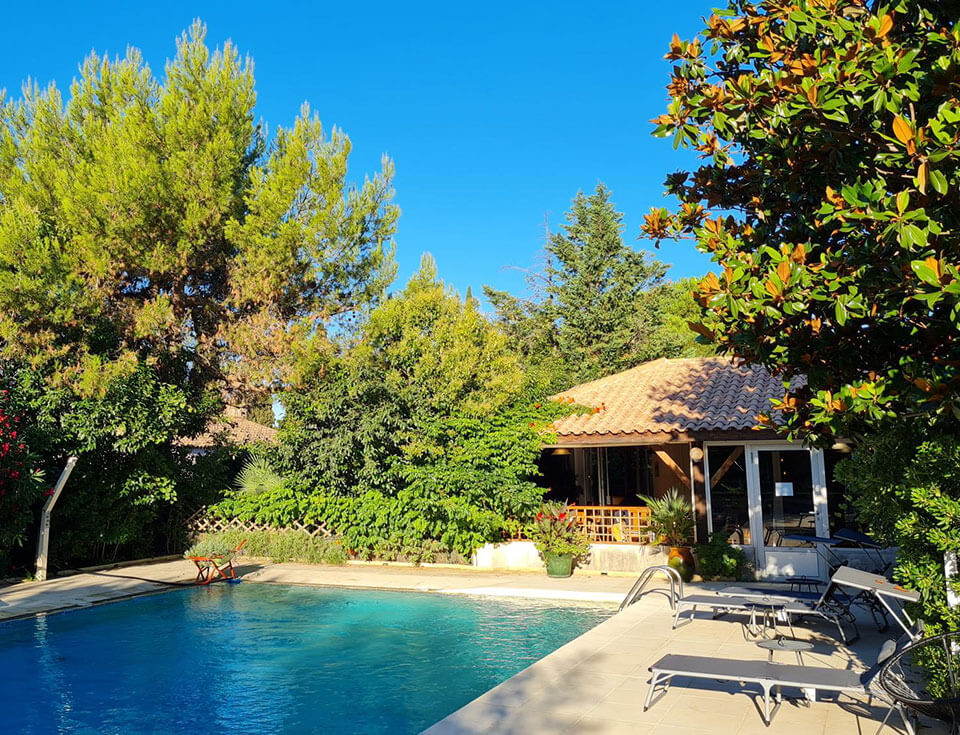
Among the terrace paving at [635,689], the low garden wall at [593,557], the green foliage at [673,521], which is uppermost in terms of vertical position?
the green foliage at [673,521]

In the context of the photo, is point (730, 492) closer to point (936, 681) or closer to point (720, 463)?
point (720, 463)

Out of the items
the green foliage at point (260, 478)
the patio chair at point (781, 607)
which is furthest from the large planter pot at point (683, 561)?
the green foliage at point (260, 478)

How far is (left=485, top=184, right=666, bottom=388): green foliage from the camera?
113 feet

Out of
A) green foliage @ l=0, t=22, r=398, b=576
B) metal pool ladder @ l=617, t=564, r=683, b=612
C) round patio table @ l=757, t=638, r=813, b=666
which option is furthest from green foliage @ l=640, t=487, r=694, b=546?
green foliage @ l=0, t=22, r=398, b=576

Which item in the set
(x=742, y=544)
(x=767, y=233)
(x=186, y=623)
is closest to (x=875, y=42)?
(x=767, y=233)

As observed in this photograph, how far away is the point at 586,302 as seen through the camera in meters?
36.1

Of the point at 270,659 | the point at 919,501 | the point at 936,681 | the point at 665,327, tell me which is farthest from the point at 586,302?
the point at 936,681

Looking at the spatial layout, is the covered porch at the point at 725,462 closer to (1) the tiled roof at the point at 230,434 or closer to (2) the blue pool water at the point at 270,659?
(2) the blue pool water at the point at 270,659

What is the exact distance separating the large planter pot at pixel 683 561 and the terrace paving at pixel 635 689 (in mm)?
1261

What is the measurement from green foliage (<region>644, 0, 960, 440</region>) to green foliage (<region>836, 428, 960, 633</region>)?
1.10 feet

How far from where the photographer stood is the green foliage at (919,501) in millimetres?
5363

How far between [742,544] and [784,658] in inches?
257

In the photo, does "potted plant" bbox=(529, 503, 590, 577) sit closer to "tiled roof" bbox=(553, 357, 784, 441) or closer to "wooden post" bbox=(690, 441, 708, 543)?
"tiled roof" bbox=(553, 357, 784, 441)

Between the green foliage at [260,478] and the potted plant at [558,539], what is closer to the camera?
the potted plant at [558,539]
